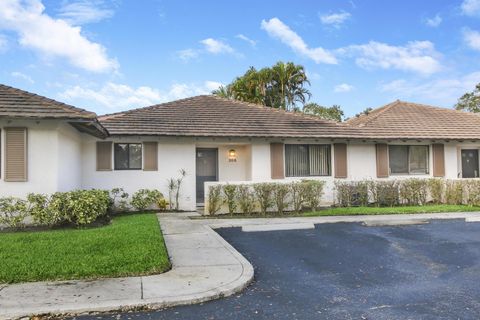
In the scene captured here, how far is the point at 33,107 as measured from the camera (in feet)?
37.0

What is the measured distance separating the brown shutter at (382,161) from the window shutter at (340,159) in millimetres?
1522

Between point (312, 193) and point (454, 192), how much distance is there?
6086 millimetres

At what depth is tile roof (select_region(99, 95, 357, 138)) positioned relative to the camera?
15.8 meters

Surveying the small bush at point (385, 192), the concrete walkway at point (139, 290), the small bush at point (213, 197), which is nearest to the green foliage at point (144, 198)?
the small bush at point (213, 197)

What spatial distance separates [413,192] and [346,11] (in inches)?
329

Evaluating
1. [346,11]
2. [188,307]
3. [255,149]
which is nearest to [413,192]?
[255,149]

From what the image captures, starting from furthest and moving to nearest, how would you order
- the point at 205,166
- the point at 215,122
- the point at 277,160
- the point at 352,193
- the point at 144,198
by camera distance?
the point at 205,166
the point at 215,122
the point at 277,160
the point at 352,193
the point at 144,198

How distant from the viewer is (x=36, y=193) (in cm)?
1162

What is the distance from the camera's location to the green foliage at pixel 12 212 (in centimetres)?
1085

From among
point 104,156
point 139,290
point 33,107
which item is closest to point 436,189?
point 104,156

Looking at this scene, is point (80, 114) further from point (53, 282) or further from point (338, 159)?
point (338, 159)

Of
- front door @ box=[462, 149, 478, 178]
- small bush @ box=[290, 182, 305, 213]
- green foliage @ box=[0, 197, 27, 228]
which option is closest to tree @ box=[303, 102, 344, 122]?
front door @ box=[462, 149, 478, 178]

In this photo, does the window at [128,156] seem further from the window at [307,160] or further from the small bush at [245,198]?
the window at [307,160]

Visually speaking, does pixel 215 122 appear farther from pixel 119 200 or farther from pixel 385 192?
pixel 385 192
